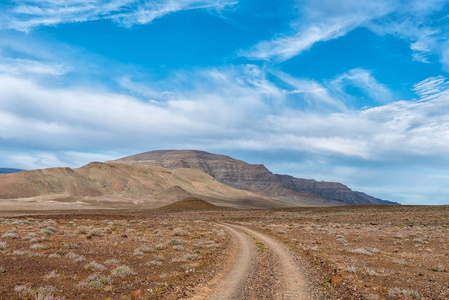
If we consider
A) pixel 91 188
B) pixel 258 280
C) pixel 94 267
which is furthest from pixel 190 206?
pixel 258 280

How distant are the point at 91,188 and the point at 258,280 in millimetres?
139599

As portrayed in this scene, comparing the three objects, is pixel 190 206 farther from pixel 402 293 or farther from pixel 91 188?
pixel 402 293

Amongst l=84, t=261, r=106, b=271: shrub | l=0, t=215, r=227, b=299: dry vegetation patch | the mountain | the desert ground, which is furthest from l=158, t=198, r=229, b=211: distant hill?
l=84, t=261, r=106, b=271: shrub

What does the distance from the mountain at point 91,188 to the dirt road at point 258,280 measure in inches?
3794

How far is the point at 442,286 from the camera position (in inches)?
429

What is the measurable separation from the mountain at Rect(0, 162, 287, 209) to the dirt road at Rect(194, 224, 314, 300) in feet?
316

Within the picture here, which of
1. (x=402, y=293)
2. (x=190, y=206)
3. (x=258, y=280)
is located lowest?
(x=190, y=206)

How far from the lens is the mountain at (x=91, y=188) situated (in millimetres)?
109569

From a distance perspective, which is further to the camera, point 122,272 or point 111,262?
point 111,262

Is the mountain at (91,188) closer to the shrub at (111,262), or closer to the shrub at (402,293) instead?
the shrub at (111,262)

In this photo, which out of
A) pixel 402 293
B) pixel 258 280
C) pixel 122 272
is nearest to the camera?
pixel 402 293

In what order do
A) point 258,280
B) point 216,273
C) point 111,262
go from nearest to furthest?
1. point 258,280
2. point 216,273
3. point 111,262

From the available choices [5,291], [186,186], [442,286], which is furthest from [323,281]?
[186,186]

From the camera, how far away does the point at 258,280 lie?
11328 millimetres
